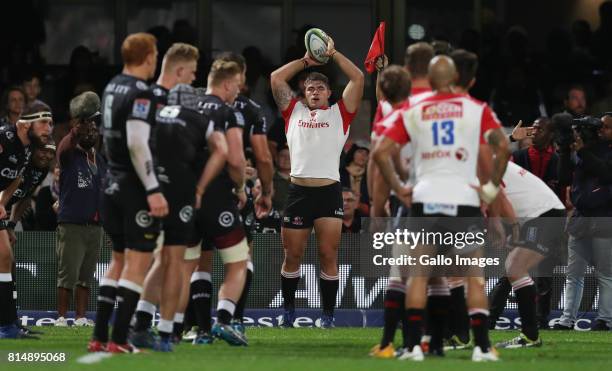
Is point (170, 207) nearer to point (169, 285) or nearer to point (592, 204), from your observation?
point (169, 285)

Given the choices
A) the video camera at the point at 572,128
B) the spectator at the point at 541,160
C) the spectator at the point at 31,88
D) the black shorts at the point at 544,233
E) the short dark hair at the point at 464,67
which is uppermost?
the spectator at the point at 31,88

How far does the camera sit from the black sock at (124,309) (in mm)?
10570

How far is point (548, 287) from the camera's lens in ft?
52.4

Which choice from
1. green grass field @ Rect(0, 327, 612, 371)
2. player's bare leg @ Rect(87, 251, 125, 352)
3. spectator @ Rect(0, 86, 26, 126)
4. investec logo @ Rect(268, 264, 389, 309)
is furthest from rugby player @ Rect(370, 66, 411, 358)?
spectator @ Rect(0, 86, 26, 126)

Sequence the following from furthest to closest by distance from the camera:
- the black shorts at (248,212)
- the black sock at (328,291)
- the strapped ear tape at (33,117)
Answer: the black sock at (328,291) < the black shorts at (248,212) < the strapped ear tape at (33,117)

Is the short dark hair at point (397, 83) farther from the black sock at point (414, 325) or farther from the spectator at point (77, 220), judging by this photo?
the spectator at point (77, 220)

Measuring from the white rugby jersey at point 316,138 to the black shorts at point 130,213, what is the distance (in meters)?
4.16

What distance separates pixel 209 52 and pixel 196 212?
9.14 m

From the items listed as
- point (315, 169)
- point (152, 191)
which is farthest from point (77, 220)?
point (152, 191)

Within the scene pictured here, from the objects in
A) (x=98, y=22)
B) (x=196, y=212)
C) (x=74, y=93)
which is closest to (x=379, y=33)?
(x=196, y=212)

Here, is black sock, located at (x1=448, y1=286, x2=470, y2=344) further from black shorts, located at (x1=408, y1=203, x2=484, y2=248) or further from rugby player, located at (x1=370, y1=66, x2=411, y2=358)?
black shorts, located at (x1=408, y1=203, x2=484, y2=248)

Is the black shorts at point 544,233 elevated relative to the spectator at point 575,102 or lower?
lower

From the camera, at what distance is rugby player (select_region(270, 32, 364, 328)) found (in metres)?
14.7

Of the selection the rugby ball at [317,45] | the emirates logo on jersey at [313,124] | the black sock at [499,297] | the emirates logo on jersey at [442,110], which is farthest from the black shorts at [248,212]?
the emirates logo on jersey at [442,110]
